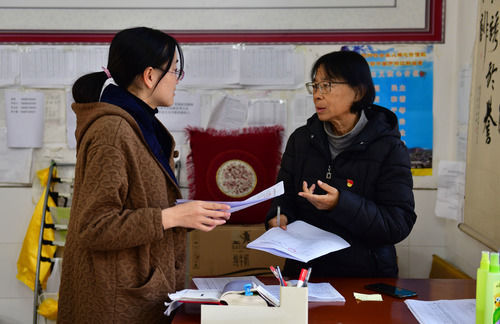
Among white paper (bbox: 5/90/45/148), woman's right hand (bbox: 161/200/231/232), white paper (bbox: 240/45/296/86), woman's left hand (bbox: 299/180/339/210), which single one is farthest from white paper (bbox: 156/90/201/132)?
woman's right hand (bbox: 161/200/231/232)

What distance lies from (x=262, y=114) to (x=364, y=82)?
3.18 feet

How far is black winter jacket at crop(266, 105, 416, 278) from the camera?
1904 mm

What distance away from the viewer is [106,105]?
5.08ft

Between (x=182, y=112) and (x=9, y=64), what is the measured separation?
0.96 m

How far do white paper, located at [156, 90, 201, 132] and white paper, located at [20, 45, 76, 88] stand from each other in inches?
21.4

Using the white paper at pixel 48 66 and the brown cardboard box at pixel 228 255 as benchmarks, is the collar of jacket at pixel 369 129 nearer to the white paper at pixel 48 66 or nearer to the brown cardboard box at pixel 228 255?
the brown cardboard box at pixel 228 255

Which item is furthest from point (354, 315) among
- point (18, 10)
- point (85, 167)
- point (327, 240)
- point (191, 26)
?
point (18, 10)

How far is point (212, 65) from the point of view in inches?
118

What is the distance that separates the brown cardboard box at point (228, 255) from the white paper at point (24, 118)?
3.40ft

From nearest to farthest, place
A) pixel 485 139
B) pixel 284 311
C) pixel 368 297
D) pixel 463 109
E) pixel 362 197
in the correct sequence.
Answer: pixel 284 311 → pixel 368 297 → pixel 362 197 → pixel 485 139 → pixel 463 109

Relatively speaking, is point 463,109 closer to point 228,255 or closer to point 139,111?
point 228,255

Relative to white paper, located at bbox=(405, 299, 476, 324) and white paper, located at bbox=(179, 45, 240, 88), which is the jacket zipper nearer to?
white paper, located at bbox=(405, 299, 476, 324)

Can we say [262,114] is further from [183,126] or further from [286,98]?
[183,126]

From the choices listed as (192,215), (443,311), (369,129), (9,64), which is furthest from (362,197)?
(9,64)
